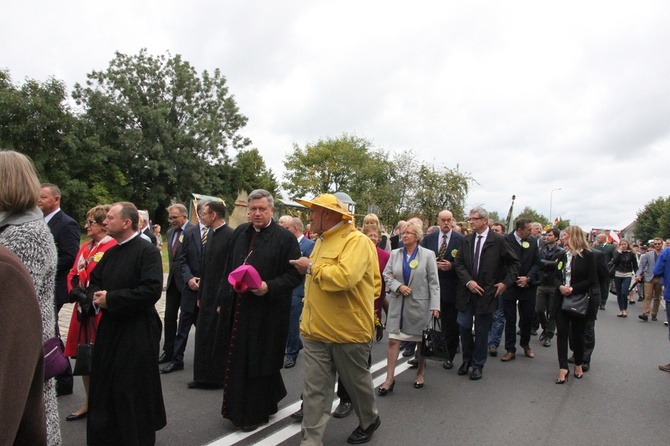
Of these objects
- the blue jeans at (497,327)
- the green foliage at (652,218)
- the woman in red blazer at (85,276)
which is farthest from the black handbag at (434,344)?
the green foliage at (652,218)

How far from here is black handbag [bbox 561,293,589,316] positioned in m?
6.23

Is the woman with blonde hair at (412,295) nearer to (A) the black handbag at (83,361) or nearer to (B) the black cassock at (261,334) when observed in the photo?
(B) the black cassock at (261,334)

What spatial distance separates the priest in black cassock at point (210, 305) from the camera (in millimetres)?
5383

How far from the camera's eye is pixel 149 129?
137 feet

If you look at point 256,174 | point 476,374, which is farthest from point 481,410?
point 256,174

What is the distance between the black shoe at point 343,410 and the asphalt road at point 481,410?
0.06m

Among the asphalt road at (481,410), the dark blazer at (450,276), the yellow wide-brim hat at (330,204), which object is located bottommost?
the asphalt road at (481,410)

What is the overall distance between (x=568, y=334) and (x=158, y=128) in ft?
135

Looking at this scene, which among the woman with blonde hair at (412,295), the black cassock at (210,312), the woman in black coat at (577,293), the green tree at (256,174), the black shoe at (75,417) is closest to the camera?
the black shoe at (75,417)

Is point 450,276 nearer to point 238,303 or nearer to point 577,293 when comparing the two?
point 577,293

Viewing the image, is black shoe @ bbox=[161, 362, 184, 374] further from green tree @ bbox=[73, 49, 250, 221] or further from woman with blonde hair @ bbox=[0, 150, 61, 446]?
green tree @ bbox=[73, 49, 250, 221]

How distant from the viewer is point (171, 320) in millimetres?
6457

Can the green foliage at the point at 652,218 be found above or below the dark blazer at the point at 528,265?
above

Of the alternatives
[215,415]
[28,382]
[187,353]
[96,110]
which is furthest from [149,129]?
[28,382]
